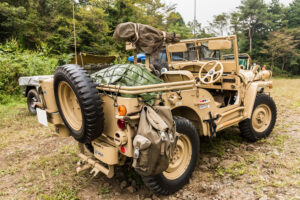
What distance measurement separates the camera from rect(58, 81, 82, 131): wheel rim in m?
2.59

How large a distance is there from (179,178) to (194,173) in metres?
0.50

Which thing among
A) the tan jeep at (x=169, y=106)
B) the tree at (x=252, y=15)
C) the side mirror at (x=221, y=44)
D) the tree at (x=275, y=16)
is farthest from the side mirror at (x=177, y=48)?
the tree at (x=275, y=16)

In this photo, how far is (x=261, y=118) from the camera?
13.3 feet

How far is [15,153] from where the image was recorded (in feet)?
12.5

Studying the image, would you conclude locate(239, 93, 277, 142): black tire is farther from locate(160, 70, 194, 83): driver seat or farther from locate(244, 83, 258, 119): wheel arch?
locate(160, 70, 194, 83): driver seat

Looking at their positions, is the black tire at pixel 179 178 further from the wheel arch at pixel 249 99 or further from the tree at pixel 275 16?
the tree at pixel 275 16

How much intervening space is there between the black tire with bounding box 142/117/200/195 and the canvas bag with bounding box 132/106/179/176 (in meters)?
0.37

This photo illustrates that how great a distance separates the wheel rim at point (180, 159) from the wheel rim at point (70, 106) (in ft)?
3.99

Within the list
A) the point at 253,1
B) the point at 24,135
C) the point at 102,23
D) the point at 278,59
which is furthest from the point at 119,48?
the point at 278,59

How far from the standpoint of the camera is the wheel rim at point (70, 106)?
259 centimetres

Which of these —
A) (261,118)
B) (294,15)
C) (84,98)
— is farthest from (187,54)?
(294,15)

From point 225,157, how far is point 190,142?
44.3 inches

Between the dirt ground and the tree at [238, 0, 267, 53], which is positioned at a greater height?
the tree at [238, 0, 267, 53]

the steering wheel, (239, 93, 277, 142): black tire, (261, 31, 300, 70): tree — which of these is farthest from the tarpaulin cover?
(261, 31, 300, 70): tree
